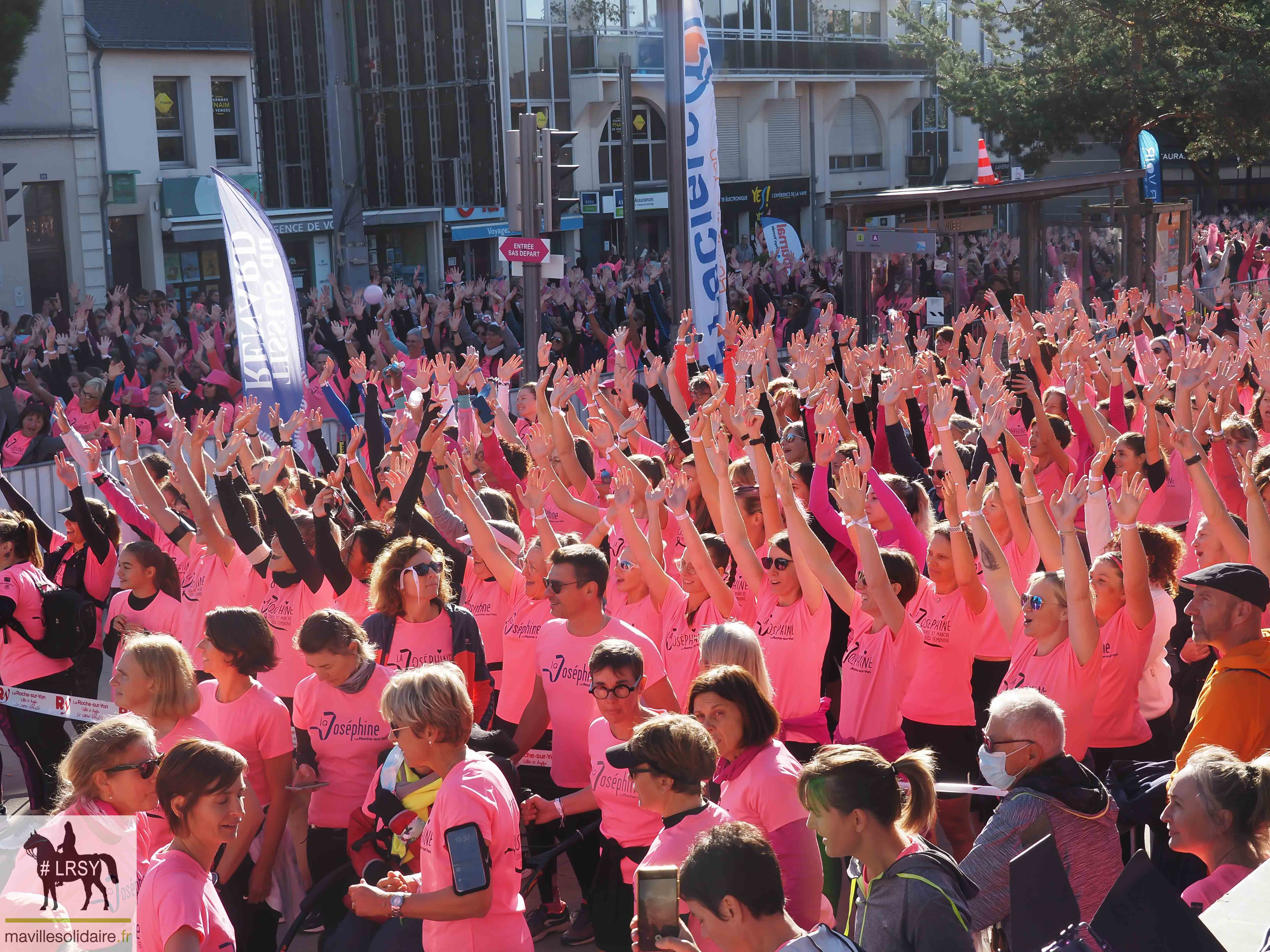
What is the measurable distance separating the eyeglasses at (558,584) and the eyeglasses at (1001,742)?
5.46 ft

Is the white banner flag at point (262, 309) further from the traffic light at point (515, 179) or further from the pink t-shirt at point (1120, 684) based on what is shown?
the pink t-shirt at point (1120, 684)

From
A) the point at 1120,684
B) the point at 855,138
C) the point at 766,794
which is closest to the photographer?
the point at 766,794

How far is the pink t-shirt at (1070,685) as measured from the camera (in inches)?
185

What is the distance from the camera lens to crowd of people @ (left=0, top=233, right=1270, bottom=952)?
341 cm

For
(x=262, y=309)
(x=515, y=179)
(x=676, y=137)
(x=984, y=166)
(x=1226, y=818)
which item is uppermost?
(x=984, y=166)

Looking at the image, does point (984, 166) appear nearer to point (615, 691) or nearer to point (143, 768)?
point (615, 691)

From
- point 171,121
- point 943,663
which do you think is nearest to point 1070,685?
point 943,663

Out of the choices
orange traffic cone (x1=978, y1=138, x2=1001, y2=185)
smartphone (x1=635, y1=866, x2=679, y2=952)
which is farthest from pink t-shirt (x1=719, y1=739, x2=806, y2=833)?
orange traffic cone (x1=978, y1=138, x2=1001, y2=185)

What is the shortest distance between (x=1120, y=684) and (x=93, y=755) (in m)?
3.38

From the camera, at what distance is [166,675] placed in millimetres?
4340

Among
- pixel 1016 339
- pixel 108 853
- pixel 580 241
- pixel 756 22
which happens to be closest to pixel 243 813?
pixel 108 853

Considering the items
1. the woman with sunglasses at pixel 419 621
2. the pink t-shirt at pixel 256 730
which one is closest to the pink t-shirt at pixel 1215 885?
the woman with sunglasses at pixel 419 621

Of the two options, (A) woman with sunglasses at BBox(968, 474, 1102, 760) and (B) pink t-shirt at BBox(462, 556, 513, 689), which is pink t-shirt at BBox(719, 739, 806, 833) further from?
(B) pink t-shirt at BBox(462, 556, 513, 689)

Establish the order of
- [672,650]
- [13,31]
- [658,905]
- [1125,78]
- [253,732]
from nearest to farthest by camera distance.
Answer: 1. [658,905]
2. [253,732]
3. [672,650]
4. [13,31]
5. [1125,78]
